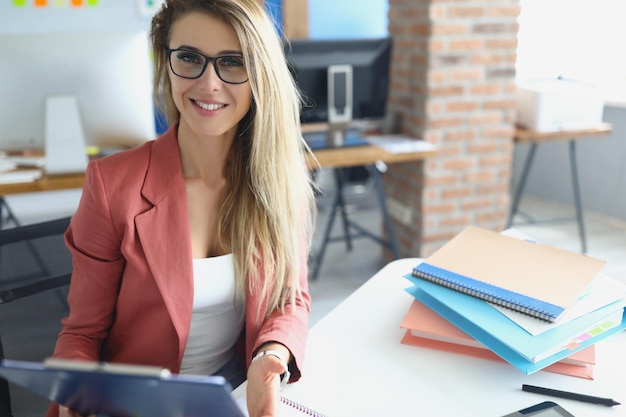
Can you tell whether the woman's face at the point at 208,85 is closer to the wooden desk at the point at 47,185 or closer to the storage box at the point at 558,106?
the wooden desk at the point at 47,185

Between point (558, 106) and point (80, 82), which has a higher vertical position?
point (80, 82)

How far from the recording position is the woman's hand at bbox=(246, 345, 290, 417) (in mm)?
922

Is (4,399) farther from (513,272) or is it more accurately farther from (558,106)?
(558,106)

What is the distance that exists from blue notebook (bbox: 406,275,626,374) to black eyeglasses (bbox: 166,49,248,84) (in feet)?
1.84

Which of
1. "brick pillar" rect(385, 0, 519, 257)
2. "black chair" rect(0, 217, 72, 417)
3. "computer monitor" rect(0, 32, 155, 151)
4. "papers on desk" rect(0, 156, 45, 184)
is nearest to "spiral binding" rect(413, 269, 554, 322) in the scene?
"black chair" rect(0, 217, 72, 417)

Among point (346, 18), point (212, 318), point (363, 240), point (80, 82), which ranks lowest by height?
point (363, 240)

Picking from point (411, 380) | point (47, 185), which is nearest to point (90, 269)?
point (411, 380)

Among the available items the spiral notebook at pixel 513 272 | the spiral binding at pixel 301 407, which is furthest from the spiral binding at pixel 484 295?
the spiral binding at pixel 301 407

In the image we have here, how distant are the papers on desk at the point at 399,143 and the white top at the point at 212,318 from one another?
174 centimetres

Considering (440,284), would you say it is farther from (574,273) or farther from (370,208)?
(370,208)

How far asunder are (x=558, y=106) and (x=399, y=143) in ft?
3.10

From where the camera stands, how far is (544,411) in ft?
2.93

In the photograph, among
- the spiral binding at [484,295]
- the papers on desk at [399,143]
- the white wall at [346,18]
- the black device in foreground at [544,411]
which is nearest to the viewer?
the black device in foreground at [544,411]

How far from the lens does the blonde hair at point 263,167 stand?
1136mm
